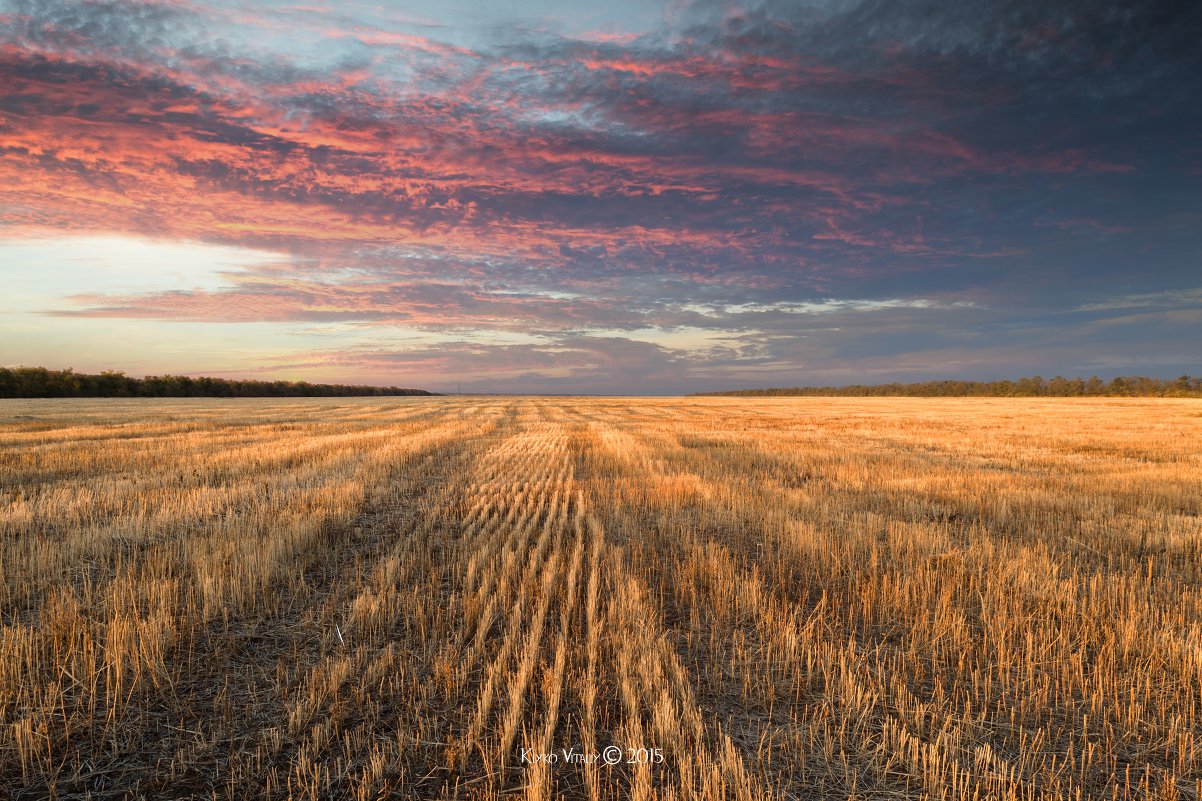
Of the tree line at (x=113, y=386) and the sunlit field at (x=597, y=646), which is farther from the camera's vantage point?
the tree line at (x=113, y=386)

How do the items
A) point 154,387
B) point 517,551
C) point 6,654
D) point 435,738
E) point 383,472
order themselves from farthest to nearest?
point 154,387 → point 383,472 → point 517,551 → point 6,654 → point 435,738

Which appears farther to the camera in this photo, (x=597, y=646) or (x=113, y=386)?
(x=113, y=386)

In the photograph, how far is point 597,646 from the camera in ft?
15.5

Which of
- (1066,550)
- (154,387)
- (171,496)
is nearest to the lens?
(1066,550)

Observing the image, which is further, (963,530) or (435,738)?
(963,530)

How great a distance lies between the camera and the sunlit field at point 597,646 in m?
3.34

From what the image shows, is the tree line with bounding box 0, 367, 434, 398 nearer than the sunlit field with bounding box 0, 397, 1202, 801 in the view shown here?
No

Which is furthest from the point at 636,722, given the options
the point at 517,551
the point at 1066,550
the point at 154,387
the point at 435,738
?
the point at 154,387

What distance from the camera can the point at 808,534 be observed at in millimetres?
8227

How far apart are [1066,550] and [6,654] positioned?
1164 cm

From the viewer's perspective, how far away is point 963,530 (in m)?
9.05

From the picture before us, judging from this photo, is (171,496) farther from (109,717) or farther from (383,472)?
(109,717)

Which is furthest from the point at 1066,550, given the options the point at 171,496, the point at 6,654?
the point at 171,496

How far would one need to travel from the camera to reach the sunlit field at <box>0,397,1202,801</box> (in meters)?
3.34
